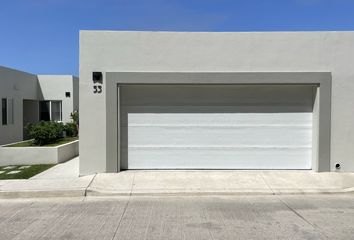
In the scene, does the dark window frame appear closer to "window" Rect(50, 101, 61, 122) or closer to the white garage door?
"window" Rect(50, 101, 61, 122)

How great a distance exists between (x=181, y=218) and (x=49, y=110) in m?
17.9

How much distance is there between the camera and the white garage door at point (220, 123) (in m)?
10.5

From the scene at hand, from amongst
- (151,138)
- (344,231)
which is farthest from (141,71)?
(344,231)

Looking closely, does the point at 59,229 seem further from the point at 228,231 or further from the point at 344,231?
the point at 344,231

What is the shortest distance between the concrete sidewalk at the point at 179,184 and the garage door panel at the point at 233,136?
33.8 inches

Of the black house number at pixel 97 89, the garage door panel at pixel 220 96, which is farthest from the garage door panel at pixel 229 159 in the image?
the black house number at pixel 97 89

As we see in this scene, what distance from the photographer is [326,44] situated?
1021 centimetres

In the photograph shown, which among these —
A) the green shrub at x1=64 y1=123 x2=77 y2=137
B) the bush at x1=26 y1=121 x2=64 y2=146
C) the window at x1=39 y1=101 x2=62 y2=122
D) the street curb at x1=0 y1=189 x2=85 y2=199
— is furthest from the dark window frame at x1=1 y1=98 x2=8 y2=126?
the street curb at x1=0 y1=189 x2=85 y2=199

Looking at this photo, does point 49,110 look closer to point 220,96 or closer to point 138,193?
point 220,96

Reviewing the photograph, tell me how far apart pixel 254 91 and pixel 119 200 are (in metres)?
4.98

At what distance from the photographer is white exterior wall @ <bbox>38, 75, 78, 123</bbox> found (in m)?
22.4

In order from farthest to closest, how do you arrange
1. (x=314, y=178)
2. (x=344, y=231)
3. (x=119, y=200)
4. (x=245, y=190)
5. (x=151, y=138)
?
1. (x=151, y=138)
2. (x=314, y=178)
3. (x=245, y=190)
4. (x=119, y=200)
5. (x=344, y=231)

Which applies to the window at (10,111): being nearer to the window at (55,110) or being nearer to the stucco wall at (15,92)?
the stucco wall at (15,92)

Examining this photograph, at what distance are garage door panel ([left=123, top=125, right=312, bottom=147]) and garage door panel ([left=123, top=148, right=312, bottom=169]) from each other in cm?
20
